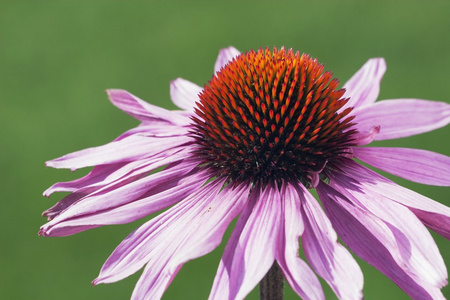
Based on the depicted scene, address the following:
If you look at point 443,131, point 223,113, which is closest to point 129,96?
point 223,113

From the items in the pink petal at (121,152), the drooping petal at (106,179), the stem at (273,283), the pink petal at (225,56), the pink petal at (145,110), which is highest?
the pink petal at (225,56)

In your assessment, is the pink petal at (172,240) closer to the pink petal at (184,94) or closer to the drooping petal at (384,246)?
the drooping petal at (384,246)

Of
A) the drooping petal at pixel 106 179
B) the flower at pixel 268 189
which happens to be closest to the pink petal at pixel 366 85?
the flower at pixel 268 189

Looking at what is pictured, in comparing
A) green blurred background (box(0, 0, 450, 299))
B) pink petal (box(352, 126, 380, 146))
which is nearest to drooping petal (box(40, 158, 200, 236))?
pink petal (box(352, 126, 380, 146))

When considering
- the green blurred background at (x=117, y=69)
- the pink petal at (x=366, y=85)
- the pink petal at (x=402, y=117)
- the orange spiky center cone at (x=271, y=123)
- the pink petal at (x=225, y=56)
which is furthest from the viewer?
the green blurred background at (x=117, y=69)

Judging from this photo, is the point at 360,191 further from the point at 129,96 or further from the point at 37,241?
the point at 37,241

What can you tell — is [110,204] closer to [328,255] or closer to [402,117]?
[328,255]

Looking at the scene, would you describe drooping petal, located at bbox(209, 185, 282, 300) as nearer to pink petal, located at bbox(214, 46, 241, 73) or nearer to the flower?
the flower
